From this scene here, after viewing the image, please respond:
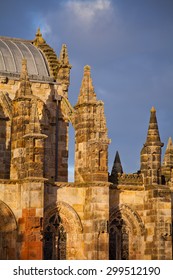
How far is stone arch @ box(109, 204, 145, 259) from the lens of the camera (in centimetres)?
6731

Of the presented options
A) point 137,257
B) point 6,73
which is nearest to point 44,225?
point 137,257

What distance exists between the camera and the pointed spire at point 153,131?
68438 millimetres

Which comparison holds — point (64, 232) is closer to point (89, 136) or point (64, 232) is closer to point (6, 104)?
point (89, 136)

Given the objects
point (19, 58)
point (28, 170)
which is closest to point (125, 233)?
point (28, 170)

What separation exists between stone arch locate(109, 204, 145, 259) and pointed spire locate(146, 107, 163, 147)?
4.24 m

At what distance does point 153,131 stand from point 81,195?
624 cm

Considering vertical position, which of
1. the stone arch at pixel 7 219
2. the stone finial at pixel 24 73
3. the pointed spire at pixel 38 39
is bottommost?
the stone arch at pixel 7 219

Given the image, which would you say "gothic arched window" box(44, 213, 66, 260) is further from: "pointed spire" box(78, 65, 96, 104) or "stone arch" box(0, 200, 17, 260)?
"pointed spire" box(78, 65, 96, 104)

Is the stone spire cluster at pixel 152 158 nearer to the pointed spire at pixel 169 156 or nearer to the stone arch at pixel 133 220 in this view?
the stone arch at pixel 133 220

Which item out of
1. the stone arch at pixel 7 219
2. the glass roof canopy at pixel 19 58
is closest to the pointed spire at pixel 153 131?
the glass roof canopy at pixel 19 58

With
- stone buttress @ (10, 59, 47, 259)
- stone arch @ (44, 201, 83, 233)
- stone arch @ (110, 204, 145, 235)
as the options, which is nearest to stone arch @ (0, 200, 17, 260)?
stone buttress @ (10, 59, 47, 259)

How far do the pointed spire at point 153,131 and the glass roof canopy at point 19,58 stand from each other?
358 inches

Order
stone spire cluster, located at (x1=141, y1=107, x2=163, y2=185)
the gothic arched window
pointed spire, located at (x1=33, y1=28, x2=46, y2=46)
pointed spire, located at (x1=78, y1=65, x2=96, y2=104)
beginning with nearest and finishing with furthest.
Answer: the gothic arched window
stone spire cluster, located at (x1=141, y1=107, x2=163, y2=185)
pointed spire, located at (x1=78, y1=65, x2=96, y2=104)
pointed spire, located at (x1=33, y1=28, x2=46, y2=46)
